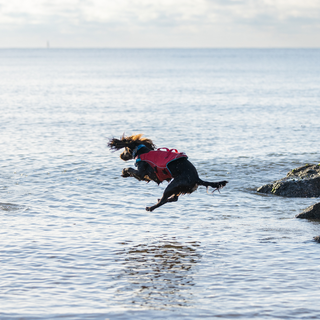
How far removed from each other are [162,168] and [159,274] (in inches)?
82.6

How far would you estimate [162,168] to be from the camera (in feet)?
32.3

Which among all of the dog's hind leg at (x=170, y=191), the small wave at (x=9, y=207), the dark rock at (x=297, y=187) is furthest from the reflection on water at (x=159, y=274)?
the dark rock at (x=297, y=187)

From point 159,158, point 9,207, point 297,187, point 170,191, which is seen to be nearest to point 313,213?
point 297,187

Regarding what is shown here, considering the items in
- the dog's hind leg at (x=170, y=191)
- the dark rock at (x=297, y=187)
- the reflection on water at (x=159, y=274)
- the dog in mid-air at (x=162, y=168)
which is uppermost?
the dog in mid-air at (x=162, y=168)

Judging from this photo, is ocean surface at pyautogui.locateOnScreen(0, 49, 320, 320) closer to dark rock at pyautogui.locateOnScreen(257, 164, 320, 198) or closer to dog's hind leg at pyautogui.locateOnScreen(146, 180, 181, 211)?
dark rock at pyautogui.locateOnScreen(257, 164, 320, 198)

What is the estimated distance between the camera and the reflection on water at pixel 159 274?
26.3 ft

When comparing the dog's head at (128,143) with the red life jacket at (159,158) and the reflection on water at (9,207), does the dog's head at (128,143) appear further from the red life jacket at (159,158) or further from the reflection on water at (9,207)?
the reflection on water at (9,207)

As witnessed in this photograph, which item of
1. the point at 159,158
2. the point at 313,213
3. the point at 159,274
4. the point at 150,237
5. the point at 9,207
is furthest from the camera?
the point at 9,207

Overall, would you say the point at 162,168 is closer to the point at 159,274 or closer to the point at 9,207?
the point at 159,274

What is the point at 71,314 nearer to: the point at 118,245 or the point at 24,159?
the point at 118,245

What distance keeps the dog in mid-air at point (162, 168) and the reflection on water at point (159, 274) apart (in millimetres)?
1078

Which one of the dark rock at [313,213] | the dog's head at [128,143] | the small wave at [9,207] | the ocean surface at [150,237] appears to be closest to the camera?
the ocean surface at [150,237]

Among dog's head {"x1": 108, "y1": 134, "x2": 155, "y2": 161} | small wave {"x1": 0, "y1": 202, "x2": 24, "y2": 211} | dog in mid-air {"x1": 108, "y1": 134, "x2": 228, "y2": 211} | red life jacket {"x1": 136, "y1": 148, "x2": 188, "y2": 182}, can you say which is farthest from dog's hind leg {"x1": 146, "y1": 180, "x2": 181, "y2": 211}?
small wave {"x1": 0, "y1": 202, "x2": 24, "y2": 211}

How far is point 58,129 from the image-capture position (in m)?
30.3
